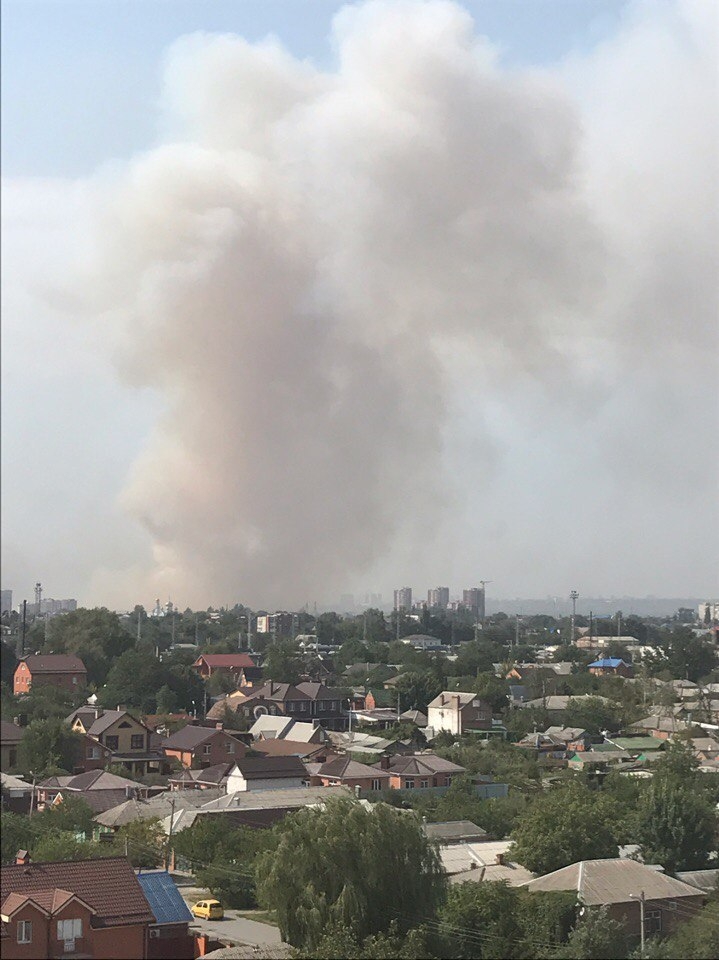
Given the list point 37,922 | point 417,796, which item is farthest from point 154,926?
point 417,796

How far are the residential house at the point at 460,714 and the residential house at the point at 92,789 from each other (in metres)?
11.8

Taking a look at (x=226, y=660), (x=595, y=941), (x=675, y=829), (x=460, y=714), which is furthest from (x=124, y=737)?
(x=226, y=660)

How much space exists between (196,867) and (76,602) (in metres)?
6.76

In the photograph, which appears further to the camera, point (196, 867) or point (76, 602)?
point (76, 602)

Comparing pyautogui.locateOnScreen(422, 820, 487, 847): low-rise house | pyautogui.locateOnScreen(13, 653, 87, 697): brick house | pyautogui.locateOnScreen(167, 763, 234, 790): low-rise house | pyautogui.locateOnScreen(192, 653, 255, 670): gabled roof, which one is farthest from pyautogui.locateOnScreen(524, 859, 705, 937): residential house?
pyautogui.locateOnScreen(192, 653, 255, 670): gabled roof

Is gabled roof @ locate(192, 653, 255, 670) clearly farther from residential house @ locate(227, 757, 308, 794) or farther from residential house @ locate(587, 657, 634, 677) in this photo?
residential house @ locate(227, 757, 308, 794)

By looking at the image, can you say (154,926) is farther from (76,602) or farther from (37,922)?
(76,602)

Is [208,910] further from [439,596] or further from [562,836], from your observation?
[439,596]

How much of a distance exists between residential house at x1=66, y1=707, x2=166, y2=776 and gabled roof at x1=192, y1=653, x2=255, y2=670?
13.3 metres

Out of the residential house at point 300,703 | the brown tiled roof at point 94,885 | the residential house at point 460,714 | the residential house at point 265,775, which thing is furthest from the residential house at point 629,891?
the residential house at point 300,703

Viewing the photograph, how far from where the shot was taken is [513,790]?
2005 cm

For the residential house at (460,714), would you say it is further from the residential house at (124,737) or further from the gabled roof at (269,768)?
the residential house at (124,737)

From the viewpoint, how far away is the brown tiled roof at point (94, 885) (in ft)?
28.5

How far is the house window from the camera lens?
8.27 m
